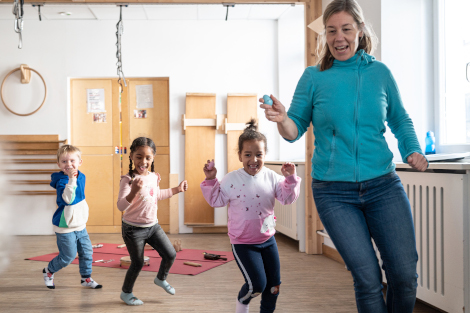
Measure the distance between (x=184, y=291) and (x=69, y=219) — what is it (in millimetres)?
935

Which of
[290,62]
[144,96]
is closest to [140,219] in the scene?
[144,96]

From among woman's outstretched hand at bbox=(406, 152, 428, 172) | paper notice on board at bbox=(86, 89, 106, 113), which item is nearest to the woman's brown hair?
woman's outstretched hand at bbox=(406, 152, 428, 172)

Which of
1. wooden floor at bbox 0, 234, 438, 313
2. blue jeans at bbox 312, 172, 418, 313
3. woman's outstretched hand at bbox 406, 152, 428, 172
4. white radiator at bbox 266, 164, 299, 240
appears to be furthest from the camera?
white radiator at bbox 266, 164, 299, 240

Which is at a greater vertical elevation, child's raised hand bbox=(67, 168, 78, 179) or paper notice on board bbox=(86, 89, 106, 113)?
paper notice on board bbox=(86, 89, 106, 113)

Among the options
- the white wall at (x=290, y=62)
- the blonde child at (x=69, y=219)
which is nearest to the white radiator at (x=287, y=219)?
the white wall at (x=290, y=62)

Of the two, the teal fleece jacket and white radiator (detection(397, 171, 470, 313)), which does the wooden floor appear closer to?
white radiator (detection(397, 171, 470, 313))

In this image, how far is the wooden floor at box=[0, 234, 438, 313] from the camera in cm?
274

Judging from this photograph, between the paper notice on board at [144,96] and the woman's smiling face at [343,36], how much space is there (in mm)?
4642

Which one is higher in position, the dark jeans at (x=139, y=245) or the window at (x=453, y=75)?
the window at (x=453, y=75)

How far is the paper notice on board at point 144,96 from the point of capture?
5973 millimetres

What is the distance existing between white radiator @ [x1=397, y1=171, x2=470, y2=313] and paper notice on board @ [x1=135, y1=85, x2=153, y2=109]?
13.3ft

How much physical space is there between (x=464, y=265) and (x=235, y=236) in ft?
3.59

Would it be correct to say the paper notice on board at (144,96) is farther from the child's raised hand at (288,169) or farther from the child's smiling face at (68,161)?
the child's raised hand at (288,169)

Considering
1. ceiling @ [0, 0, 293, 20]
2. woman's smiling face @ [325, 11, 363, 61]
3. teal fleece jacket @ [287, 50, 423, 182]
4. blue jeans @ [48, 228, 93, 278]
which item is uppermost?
ceiling @ [0, 0, 293, 20]
